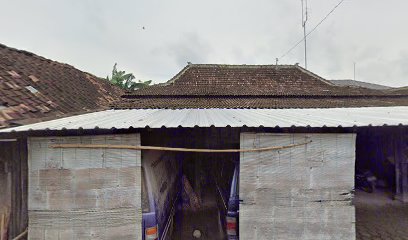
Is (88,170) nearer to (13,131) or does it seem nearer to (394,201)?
(13,131)

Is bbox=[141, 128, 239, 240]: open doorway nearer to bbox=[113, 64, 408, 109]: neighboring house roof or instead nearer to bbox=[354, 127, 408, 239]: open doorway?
bbox=[354, 127, 408, 239]: open doorway

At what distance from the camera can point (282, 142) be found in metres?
3.46

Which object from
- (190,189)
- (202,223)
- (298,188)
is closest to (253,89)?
(190,189)

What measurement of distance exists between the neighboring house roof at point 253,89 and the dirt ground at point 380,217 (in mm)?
4792

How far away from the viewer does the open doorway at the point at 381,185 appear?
5009 millimetres

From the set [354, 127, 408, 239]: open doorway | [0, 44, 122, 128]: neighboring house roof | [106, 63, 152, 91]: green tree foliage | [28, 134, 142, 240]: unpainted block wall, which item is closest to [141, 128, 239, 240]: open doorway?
[28, 134, 142, 240]: unpainted block wall

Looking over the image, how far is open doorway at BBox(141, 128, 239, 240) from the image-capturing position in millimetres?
3535

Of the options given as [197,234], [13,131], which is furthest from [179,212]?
[13,131]

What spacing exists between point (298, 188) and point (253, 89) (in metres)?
9.60

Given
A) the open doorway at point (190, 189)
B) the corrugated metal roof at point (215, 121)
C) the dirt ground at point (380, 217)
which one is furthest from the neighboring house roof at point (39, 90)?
the dirt ground at point (380, 217)

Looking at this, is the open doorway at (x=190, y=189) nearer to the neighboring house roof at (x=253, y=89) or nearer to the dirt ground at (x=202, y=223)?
the dirt ground at (x=202, y=223)

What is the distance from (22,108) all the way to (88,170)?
8.47 feet

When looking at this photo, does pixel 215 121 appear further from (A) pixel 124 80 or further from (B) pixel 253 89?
(A) pixel 124 80

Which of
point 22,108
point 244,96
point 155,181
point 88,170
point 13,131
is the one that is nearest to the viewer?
point 13,131
